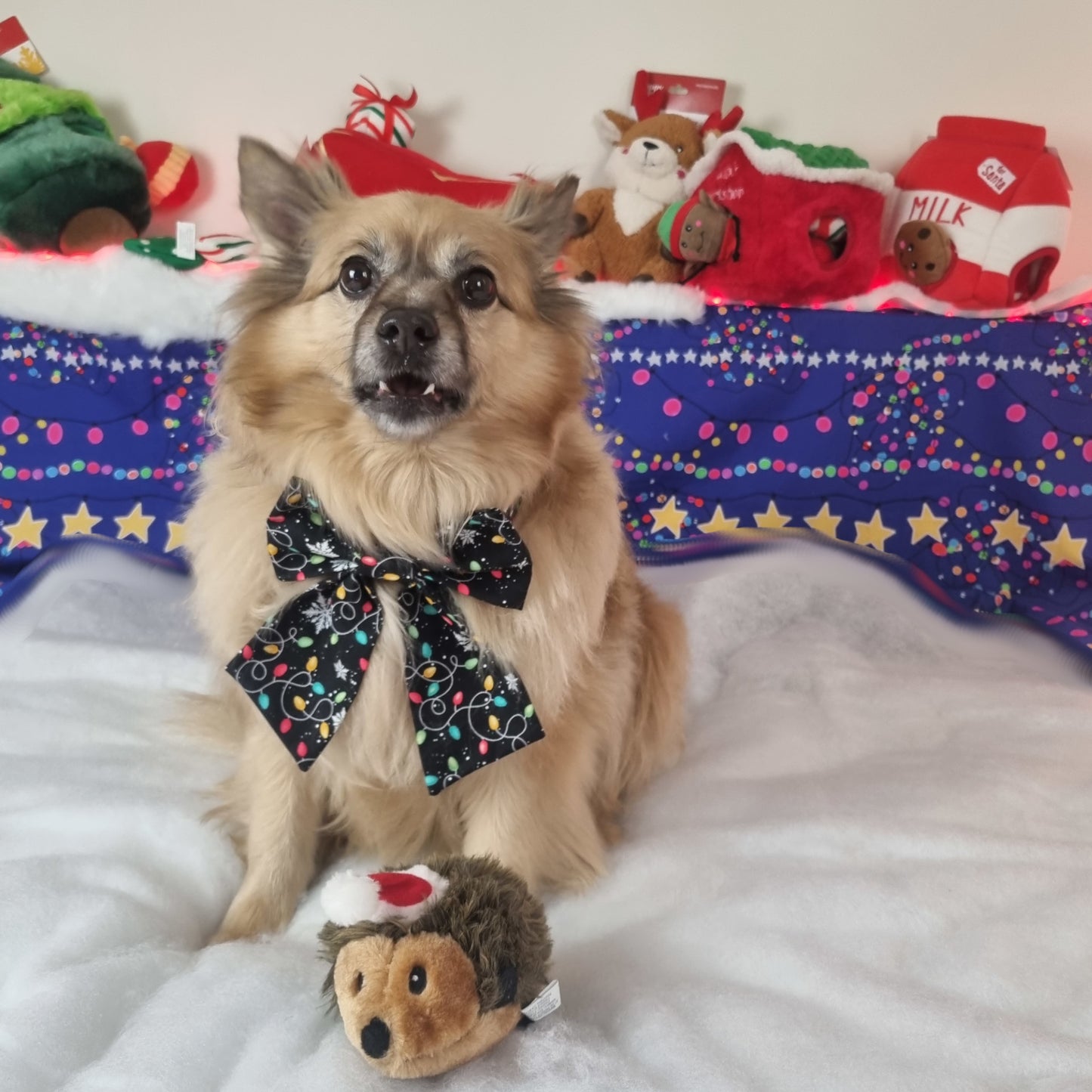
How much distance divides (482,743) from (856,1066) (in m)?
0.72

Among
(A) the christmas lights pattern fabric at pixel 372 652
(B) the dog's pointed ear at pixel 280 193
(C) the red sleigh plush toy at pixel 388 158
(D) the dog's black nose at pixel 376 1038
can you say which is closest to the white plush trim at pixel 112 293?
(C) the red sleigh plush toy at pixel 388 158

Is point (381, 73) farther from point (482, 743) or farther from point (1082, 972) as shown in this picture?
point (1082, 972)

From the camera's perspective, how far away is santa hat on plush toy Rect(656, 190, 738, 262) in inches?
107

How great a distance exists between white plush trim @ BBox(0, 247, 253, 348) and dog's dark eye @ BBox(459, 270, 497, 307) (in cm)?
117

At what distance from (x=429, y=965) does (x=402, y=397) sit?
84 centimetres

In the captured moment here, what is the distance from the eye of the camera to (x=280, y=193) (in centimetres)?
163

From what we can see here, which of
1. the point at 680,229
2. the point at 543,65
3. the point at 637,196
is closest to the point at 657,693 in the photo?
the point at 680,229

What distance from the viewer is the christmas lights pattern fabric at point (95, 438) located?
2635mm

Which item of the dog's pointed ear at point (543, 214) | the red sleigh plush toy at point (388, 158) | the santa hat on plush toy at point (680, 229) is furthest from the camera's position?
the santa hat on plush toy at point (680, 229)

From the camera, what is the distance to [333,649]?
1.52 meters

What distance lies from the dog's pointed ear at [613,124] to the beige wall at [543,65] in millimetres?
101

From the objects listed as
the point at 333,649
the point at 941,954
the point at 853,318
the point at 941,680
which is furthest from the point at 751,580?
the point at 333,649

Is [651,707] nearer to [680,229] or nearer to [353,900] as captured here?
[353,900]

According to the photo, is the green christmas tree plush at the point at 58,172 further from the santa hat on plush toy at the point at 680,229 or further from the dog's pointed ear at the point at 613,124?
the santa hat on plush toy at the point at 680,229
